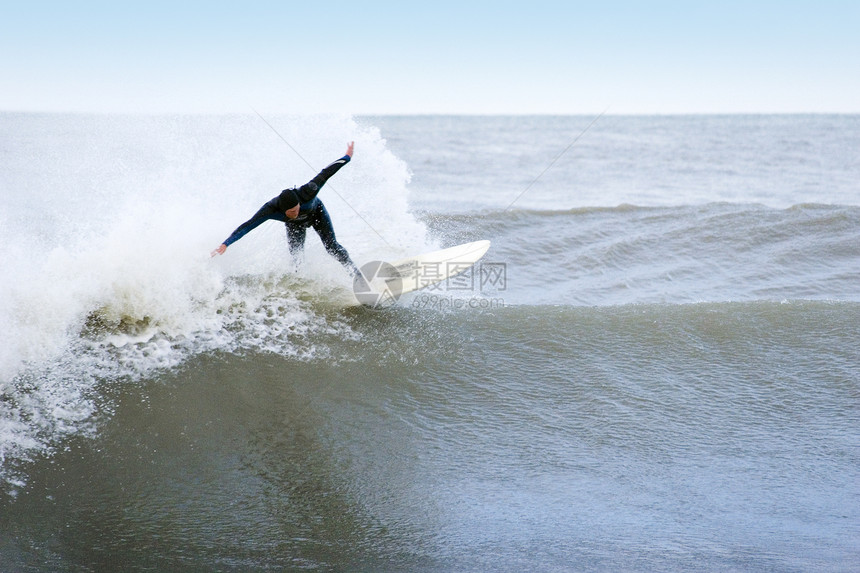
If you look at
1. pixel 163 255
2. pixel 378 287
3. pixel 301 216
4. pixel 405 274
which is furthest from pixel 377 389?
pixel 163 255

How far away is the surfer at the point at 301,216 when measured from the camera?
20.2ft

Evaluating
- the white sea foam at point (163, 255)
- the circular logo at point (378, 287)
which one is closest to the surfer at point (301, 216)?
the circular logo at point (378, 287)

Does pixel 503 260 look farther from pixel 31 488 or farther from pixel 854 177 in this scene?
pixel 854 177

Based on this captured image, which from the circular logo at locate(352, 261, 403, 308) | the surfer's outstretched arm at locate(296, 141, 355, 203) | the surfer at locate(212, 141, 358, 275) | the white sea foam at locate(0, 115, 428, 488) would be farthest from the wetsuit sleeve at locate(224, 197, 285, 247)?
the circular logo at locate(352, 261, 403, 308)

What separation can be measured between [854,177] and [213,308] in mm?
19275

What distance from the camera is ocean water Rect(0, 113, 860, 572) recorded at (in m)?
3.89

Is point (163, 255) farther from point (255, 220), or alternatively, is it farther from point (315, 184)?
point (315, 184)

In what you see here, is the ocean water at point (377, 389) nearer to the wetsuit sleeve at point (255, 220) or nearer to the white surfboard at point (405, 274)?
the white surfboard at point (405, 274)

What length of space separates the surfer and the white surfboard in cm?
24

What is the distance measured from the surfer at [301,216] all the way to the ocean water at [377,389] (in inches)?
17.0

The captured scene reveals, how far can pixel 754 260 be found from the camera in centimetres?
988

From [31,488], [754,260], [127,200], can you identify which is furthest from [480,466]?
[754,260]

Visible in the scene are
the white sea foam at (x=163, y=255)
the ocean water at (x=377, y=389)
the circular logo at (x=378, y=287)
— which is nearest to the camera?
the ocean water at (x=377, y=389)

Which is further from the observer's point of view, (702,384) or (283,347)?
(283,347)
